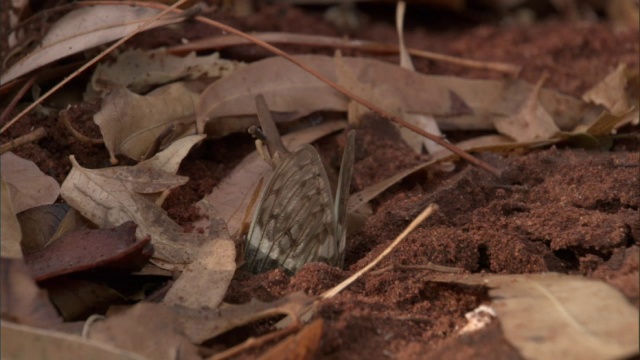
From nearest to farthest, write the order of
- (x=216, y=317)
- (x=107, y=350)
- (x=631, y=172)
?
(x=107, y=350)
(x=216, y=317)
(x=631, y=172)

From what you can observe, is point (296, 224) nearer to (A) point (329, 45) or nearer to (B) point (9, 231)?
(B) point (9, 231)

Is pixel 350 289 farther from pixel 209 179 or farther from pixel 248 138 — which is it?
pixel 248 138

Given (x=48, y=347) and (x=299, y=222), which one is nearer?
(x=48, y=347)

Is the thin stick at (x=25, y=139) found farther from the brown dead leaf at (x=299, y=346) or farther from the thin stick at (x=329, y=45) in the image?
the brown dead leaf at (x=299, y=346)

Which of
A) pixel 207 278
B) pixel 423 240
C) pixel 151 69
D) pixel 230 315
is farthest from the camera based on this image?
pixel 151 69

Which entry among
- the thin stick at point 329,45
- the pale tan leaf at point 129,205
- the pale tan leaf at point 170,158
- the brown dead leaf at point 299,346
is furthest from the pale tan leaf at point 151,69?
the brown dead leaf at point 299,346

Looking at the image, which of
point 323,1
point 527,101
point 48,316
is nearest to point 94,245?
point 48,316

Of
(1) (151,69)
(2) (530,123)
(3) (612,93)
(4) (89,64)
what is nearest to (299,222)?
(4) (89,64)
